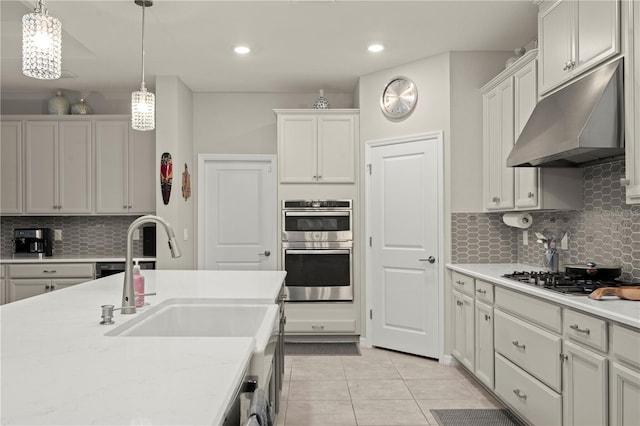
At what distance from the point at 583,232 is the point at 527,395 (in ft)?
3.89

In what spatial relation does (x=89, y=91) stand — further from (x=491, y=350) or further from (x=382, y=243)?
(x=491, y=350)

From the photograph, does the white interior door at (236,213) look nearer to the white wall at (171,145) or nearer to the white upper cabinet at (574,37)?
the white wall at (171,145)

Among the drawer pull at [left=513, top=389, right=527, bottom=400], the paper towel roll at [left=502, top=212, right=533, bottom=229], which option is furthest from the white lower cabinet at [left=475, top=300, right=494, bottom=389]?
the paper towel roll at [left=502, top=212, right=533, bottom=229]

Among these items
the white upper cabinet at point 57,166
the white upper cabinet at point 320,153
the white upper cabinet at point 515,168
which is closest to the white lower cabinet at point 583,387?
the white upper cabinet at point 515,168

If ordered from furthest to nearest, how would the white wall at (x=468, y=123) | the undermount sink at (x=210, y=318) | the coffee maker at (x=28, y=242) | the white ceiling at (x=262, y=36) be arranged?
the coffee maker at (x=28, y=242)
the white wall at (x=468, y=123)
the white ceiling at (x=262, y=36)
the undermount sink at (x=210, y=318)

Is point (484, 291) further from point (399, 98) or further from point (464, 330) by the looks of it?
point (399, 98)

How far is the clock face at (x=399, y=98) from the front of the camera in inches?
178

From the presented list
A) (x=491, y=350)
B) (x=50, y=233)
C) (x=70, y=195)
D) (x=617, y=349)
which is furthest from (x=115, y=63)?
(x=617, y=349)

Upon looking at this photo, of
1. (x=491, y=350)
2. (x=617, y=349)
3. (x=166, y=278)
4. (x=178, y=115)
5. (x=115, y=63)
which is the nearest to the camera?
(x=617, y=349)

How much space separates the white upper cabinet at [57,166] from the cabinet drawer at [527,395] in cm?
451

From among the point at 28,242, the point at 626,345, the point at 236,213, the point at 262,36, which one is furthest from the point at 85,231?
the point at 626,345

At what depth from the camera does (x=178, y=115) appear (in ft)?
16.2

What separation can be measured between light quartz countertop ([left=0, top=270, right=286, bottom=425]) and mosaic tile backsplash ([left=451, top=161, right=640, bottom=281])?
7.93 feet

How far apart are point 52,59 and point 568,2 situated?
2737mm
